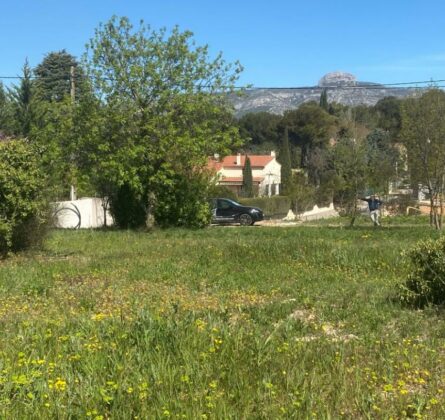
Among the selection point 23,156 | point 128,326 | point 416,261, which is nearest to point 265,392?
point 128,326

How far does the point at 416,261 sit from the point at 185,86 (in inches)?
579

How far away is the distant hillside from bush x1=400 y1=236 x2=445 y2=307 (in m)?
15.0

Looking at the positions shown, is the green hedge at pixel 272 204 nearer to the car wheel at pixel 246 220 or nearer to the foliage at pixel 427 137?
the car wheel at pixel 246 220

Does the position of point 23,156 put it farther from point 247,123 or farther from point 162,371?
point 247,123

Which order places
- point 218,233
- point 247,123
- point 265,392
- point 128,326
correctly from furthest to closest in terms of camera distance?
point 247,123
point 218,233
point 128,326
point 265,392

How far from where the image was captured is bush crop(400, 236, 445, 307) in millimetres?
7590

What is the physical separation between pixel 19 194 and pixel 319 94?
104 m

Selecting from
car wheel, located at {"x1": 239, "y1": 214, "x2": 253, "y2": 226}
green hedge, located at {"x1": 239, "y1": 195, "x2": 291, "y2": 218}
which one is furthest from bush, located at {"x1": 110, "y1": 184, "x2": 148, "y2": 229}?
green hedge, located at {"x1": 239, "y1": 195, "x2": 291, "y2": 218}

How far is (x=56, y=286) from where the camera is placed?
30.7ft

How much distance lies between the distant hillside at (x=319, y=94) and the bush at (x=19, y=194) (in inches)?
420

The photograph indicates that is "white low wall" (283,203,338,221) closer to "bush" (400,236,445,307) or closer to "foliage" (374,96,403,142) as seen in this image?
"foliage" (374,96,403,142)

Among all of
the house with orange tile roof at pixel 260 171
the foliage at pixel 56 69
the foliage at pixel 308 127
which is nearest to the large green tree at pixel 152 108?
the foliage at pixel 56 69

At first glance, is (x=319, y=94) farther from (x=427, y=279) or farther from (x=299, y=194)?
(x=427, y=279)

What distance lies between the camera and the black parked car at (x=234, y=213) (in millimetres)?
31703
